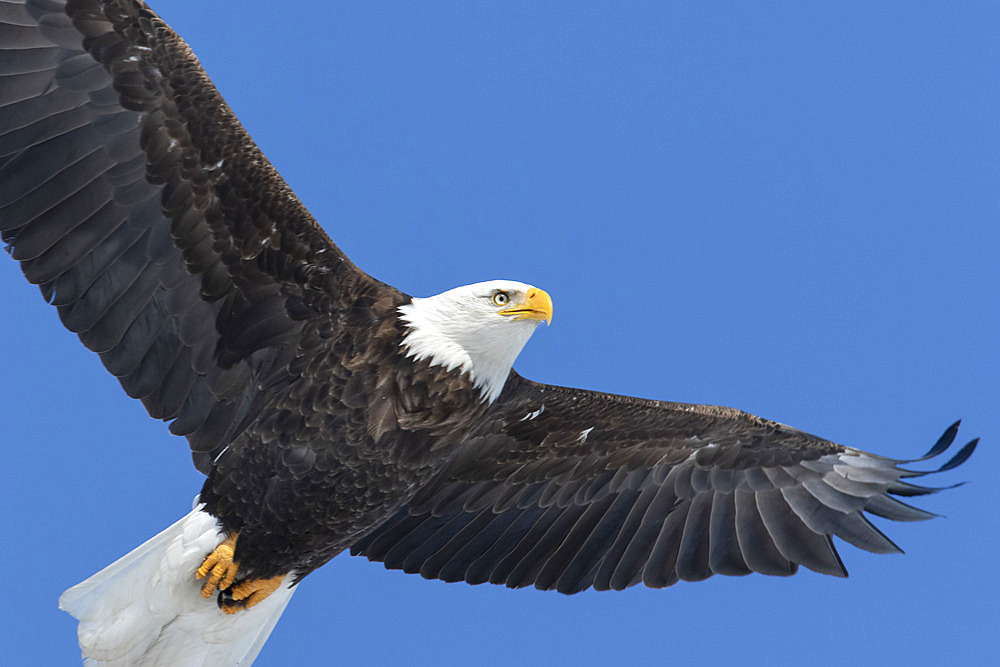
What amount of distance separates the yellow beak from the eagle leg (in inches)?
58.7

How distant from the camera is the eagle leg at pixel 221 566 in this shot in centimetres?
545

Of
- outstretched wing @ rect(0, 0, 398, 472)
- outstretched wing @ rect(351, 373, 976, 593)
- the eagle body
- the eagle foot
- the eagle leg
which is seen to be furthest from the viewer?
outstretched wing @ rect(351, 373, 976, 593)

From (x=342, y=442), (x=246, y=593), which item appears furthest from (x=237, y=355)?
(x=246, y=593)

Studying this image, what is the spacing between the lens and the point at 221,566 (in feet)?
17.9

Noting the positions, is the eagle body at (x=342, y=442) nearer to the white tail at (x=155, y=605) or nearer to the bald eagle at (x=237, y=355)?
the bald eagle at (x=237, y=355)

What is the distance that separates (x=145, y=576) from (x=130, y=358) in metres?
0.94

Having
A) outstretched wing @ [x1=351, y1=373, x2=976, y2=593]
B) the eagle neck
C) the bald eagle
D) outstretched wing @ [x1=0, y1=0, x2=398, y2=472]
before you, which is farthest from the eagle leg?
the eagle neck

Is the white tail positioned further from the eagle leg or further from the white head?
the white head

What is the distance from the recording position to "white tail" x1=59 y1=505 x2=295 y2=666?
18.0ft

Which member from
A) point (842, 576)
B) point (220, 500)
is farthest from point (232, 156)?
point (842, 576)

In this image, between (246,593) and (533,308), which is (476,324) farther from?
(246,593)

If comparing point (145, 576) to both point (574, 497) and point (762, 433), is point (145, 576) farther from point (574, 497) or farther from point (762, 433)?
point (762, 433)

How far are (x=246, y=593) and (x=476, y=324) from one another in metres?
1.55

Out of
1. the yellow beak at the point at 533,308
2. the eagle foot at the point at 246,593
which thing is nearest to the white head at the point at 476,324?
the yellow beak at the point at 533,308
